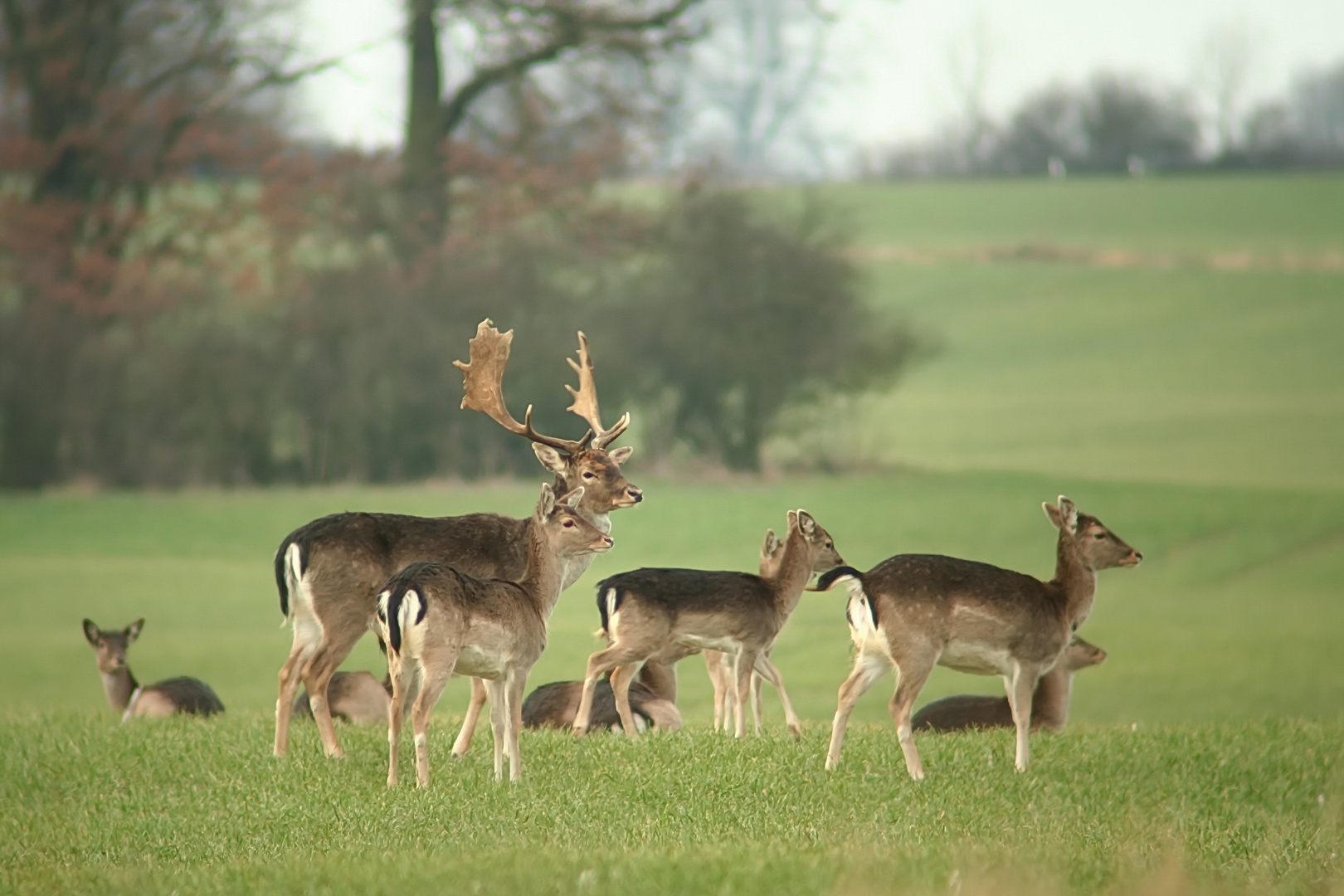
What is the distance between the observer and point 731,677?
33.0ft

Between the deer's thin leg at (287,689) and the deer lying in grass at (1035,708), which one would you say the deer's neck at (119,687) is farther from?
the deer lying in grass at (1035,708)

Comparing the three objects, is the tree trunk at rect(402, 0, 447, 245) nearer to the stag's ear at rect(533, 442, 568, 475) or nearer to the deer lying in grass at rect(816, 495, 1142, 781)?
the stag's ear at rect(533, 442, 568, 475)

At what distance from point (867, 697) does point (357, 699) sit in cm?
Answer: 703

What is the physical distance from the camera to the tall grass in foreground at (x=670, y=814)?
5.72 m

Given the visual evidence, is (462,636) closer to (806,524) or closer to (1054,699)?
(806,524)

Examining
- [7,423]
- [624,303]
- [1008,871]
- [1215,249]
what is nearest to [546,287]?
[624,303]

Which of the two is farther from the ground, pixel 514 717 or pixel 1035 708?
pixel 514 717

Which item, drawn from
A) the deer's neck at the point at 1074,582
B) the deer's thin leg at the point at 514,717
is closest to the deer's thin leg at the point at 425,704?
the deer's thin leg at the point at 514,717

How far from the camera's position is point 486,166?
27219mm

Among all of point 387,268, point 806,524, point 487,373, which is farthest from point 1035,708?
point 387,268

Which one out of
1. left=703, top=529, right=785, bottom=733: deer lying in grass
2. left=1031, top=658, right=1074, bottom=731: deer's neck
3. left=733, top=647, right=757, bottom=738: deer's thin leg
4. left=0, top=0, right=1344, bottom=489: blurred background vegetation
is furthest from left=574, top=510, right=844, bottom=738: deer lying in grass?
left=0, top=0, right=1344, bottom=489: blurred background vegetation

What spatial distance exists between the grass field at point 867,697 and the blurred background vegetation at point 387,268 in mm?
1088

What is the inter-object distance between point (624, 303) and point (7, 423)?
32.8 ft

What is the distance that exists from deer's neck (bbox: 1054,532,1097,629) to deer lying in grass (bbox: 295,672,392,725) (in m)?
4.21
